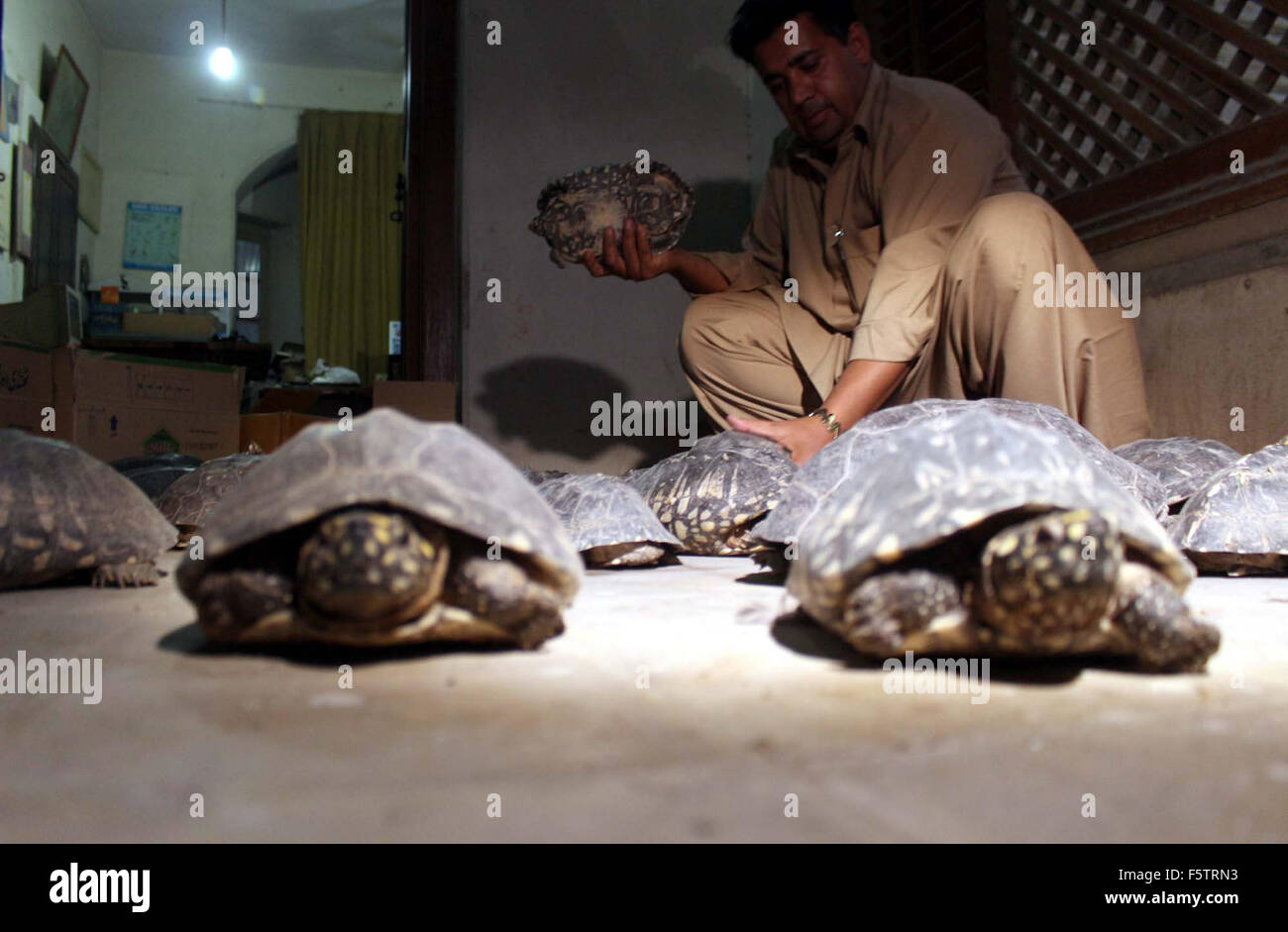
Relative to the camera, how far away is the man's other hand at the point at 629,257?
411cm

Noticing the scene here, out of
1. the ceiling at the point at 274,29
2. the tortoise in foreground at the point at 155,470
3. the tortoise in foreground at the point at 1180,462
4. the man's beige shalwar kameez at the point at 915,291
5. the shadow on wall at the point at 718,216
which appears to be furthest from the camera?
the ceiling at the point at 274,29

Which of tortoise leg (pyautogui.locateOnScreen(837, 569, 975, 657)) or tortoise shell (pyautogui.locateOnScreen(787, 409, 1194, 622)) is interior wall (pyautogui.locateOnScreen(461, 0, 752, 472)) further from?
tortoise leg (pyautogui.locateOnScreen(837, 569, 975, 657))

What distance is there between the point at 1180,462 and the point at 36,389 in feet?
16.2

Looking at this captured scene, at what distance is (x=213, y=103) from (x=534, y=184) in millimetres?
8376

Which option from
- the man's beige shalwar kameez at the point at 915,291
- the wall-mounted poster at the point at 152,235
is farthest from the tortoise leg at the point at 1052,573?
the wall-mounted poster at the point at 152,235

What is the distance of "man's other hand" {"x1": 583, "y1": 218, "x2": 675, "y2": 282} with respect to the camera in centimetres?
411

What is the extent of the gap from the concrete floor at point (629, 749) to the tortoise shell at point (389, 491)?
0.65ft

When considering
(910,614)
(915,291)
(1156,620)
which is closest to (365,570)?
(910,614)

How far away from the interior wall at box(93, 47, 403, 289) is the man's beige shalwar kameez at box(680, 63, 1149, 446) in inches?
359

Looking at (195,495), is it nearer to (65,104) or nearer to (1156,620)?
(1156,620)

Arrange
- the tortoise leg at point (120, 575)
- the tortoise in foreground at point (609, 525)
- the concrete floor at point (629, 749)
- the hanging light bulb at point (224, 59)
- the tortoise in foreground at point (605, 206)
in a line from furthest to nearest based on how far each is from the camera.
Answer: the hanging light bulb at point (224, 59) → the tortoise in foreground at point (605, 206) → the tortoise in foreground at point (609, 525) → the tortoise leg at point (120, 575) → the concrete floor at point (629, 749)

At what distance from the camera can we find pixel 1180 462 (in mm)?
3033

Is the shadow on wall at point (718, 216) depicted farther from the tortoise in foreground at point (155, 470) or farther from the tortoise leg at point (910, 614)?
the tortoise leg at point (910, 614)
